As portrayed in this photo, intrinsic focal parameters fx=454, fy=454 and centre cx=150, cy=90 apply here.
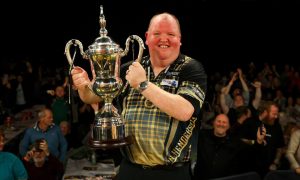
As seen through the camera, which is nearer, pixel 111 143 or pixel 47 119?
pixel 111 143

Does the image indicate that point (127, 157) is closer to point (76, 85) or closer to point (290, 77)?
point (76, 85)

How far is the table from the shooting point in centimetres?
493

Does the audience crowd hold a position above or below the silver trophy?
below

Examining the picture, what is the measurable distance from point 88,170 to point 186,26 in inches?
430

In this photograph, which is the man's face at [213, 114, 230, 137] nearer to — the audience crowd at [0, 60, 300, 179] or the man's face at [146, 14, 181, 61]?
the audience crowd at [0, 60, 300, 179]

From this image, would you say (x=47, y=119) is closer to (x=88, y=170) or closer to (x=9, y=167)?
(x=88, y=170)

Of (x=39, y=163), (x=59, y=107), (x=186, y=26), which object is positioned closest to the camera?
(x=39, y=163)

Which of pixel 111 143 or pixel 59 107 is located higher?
pixel 111 143

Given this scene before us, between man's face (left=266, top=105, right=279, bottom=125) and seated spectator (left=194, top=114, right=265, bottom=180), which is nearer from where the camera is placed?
seated spectator (left=194, top=114, right=265, bottom=180)

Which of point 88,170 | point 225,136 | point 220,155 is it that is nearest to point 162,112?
point 220,155

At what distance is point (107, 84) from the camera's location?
6.31 feet

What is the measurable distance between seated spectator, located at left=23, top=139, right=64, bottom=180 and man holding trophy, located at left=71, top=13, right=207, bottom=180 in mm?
3158

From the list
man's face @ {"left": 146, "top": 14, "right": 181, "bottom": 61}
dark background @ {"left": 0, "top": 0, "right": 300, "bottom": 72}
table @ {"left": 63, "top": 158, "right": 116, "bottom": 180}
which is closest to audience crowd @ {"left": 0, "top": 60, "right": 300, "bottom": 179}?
table @ {"left": 63, "top": 158, "right": 116, "bottom": 180}

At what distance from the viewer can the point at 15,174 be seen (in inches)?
180
